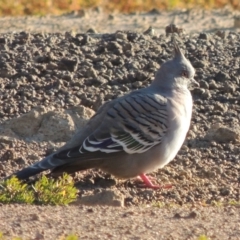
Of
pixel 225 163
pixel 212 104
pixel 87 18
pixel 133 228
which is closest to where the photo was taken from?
pixel 133 228

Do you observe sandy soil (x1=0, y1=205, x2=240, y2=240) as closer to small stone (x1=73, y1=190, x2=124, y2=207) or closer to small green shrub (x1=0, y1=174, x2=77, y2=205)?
small green shrub (x1=0, y1=174, x2=77, y2=205)

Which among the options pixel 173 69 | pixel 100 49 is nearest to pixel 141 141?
pixel 173 69

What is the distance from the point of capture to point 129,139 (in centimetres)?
882

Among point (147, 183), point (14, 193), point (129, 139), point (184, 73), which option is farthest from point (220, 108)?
point (14, 193)

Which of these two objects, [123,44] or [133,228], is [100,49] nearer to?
[123,44]

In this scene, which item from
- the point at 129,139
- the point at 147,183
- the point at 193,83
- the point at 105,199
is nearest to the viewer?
the point at 105,199

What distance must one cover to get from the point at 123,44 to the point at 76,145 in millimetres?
3304

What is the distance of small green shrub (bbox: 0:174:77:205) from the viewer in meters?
8.05

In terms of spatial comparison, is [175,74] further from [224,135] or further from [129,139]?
[129,139]

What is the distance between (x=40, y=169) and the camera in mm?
8578

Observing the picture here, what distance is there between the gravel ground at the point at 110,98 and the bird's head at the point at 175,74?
689 millimetres

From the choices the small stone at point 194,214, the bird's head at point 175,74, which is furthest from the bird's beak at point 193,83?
the small stone at point 194,214

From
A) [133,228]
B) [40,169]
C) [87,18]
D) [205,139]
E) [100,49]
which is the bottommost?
[133,228]

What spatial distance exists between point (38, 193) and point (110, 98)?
2674 mm
